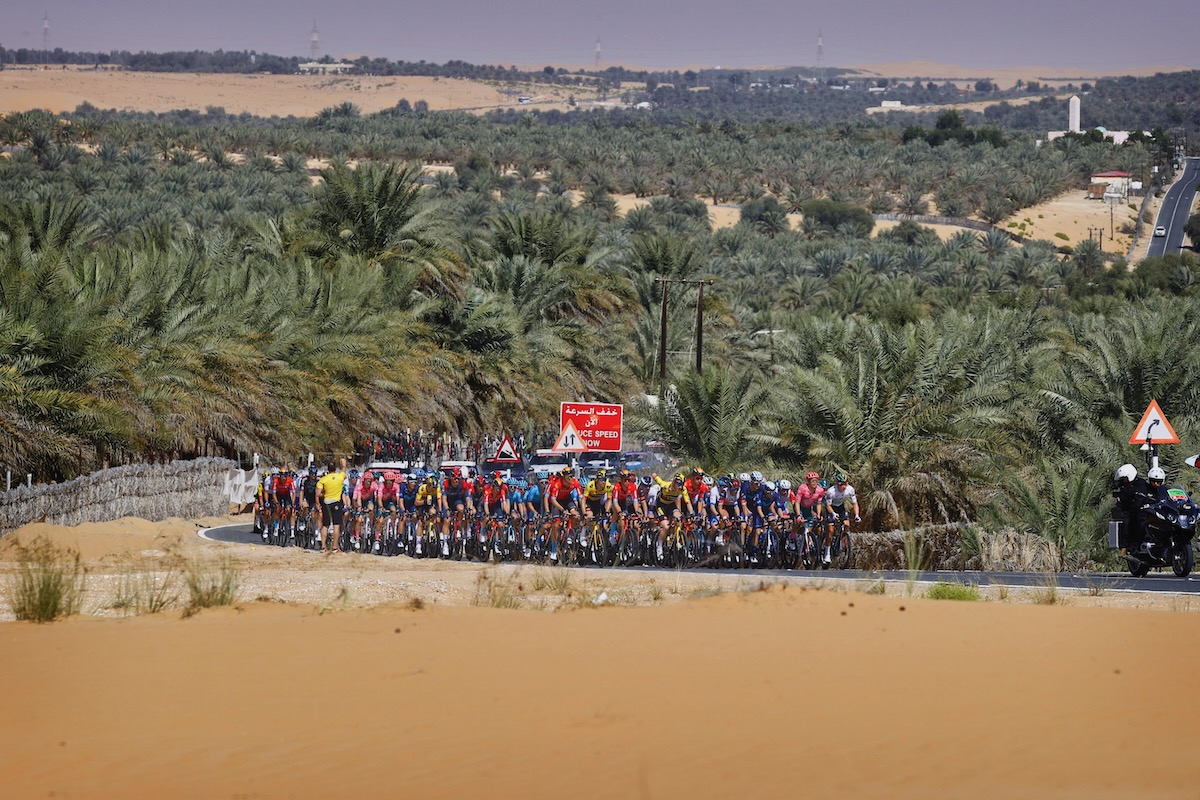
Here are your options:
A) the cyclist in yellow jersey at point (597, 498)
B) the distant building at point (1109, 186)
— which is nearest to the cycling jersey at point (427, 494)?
the cyclist in yellow jersey at point (597, 498)

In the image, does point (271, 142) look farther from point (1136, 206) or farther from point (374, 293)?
point (374, 293)

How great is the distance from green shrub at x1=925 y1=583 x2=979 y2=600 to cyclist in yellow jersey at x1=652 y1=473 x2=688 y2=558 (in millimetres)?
7345

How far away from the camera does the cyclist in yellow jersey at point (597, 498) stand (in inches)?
841

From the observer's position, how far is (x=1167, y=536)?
59.1ft

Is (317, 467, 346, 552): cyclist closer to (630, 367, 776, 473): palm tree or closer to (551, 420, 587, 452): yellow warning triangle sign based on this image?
(551, 420, 587, 452): yellow warning triangle sign

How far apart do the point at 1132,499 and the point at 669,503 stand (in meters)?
6.40

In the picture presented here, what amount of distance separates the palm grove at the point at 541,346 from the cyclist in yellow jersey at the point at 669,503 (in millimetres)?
5326

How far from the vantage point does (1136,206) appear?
138750 mm

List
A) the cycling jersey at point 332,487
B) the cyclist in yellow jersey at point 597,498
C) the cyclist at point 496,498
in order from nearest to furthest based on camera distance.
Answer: the cyclist in yellow jersey at point 597,498, the cyclist at point 496,498, the cycling jersey at point 332,487

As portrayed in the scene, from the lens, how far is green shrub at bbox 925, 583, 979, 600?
13.4 meters

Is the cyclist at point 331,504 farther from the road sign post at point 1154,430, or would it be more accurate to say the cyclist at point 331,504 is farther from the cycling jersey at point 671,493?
the road sign post at point 1154,430

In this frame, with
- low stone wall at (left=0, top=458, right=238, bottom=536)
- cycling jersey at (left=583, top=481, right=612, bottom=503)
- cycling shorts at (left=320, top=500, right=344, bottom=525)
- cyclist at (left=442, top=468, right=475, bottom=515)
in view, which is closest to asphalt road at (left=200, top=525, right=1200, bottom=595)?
cycling jersey at (left=583, top=481, right=612, bottom=503)

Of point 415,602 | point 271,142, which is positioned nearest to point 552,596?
point 415,602

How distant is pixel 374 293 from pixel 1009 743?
3459 centimetres
